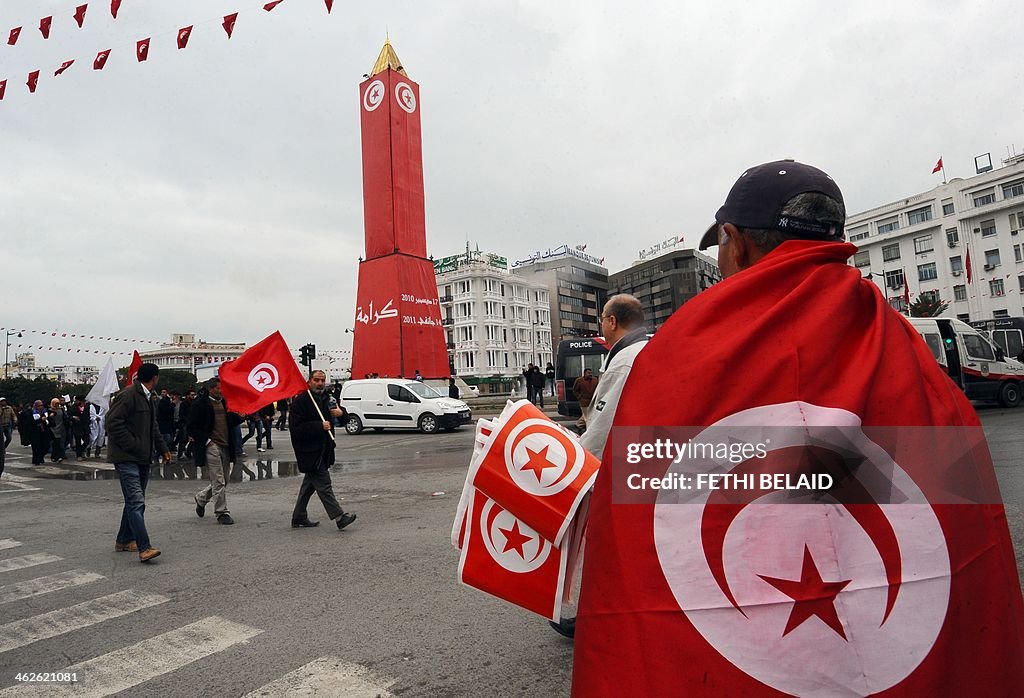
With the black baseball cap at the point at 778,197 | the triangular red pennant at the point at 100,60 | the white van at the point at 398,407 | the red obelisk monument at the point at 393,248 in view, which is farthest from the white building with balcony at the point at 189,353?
the black baseball cap at the point at 778,197

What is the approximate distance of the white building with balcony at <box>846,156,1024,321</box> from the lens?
2096 inches

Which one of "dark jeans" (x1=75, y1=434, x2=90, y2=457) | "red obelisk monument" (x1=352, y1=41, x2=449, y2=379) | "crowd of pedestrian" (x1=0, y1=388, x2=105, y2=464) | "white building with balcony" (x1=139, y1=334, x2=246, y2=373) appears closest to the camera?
"crowd of pedestrian" (x1=0, y1=388, x2=105, y2=464)

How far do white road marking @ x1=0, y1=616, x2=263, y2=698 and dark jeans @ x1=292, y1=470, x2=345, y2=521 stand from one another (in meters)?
2.76

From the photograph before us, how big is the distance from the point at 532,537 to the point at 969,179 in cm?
6987

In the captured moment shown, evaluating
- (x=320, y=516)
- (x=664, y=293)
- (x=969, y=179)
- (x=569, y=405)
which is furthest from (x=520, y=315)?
(x=320, y=516)

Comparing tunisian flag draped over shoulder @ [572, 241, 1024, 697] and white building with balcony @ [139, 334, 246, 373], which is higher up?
white building with balcony @ [139, 334, 246, 373]

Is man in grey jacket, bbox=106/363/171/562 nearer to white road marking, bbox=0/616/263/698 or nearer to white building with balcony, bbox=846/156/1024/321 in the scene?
white road marking, bbox=0/616/263/698

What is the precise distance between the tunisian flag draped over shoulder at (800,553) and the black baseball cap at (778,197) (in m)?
0.16

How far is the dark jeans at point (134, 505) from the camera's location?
6.05m

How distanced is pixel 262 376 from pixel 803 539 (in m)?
7.81

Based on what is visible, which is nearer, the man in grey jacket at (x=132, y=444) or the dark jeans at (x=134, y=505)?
the dark jeans at (x=134, y=505)

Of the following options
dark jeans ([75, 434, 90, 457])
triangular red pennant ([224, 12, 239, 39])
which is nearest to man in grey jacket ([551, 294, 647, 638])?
triangular red pennant ([224, 12, 239, 39])

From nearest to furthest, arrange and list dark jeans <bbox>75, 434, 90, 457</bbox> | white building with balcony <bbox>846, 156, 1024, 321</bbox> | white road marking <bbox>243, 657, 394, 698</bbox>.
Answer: white road marking <bbox>243, 657, 394, 698</bbox> < dark jeans <bbox>75, 434, 90, 457</bbox> < white building with balcony <bbox>846, 156, 1024, 321</bbox>

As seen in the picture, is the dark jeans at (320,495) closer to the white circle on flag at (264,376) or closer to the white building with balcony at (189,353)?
the white circle on flag at (264,376)
